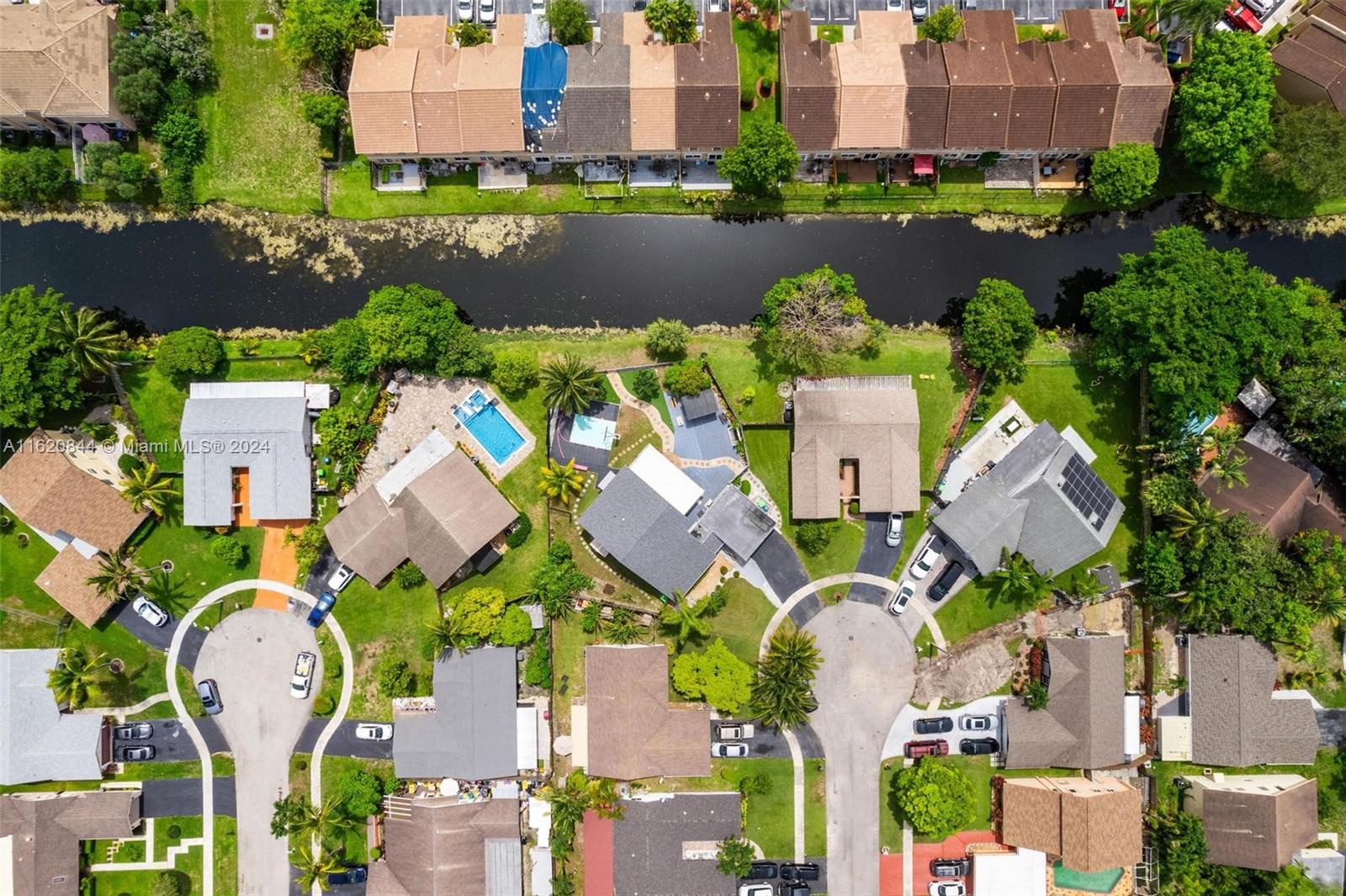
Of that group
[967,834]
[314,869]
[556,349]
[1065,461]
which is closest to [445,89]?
[556,349]

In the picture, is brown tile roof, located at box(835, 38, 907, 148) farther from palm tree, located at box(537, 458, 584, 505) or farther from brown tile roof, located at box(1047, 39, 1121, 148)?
palm tree, located at box(537, 458, 584, 505)

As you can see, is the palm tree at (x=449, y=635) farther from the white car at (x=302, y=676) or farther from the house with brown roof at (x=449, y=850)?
the house with brown roof at (x=449, y=850)

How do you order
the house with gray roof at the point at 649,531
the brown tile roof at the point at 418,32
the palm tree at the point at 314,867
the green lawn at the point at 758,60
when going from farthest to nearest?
the green lawn at the point at 758,60 < the brown tile roof at the point at 418,32 < the house with gray roof at the point at 649,531 < the palm tree at the point at 314,867

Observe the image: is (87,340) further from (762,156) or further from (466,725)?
(762,156)

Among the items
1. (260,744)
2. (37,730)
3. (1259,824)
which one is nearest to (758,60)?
(260,744)

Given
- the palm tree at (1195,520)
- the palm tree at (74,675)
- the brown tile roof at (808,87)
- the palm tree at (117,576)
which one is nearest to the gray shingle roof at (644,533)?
the brown tile roof at (808,87)

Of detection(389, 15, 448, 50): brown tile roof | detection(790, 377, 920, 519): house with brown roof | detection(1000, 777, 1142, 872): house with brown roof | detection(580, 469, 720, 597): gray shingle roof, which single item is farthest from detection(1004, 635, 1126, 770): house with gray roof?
detection(389, 15, 448, 50): brown tile roof
